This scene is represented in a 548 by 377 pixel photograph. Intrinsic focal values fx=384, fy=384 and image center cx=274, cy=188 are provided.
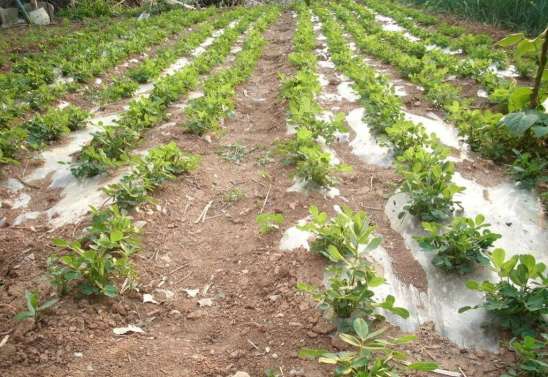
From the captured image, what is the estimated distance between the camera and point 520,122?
3256 millimetres

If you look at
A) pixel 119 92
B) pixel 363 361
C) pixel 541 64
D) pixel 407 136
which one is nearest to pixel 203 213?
pixel 407 136

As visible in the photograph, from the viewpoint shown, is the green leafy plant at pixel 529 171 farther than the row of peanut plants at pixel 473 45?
No

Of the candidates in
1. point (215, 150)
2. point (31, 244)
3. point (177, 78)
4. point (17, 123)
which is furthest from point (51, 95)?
point (31, 244)

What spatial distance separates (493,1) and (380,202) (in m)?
10.4

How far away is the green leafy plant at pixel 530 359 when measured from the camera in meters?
1.73

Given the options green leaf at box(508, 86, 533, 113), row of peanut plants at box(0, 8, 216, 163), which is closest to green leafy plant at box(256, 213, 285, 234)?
green leaf at box(508, 86, 533, 113)

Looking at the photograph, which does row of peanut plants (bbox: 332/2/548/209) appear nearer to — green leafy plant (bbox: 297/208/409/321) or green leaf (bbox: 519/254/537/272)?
green leaf (bbox: 519/254/537/272)

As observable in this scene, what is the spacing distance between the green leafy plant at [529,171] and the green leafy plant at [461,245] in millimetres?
1036

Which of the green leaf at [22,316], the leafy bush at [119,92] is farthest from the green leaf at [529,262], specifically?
the leafy bush at [119,92]

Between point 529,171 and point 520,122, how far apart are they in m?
0.42

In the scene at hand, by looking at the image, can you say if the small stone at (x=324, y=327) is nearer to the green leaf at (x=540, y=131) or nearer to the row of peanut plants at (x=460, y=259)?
the row of peanut plants at (x=460, y=259)

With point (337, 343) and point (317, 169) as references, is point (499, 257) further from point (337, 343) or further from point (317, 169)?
point (317, 169)

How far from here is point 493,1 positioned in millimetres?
10797

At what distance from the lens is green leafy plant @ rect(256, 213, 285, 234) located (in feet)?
9.79
